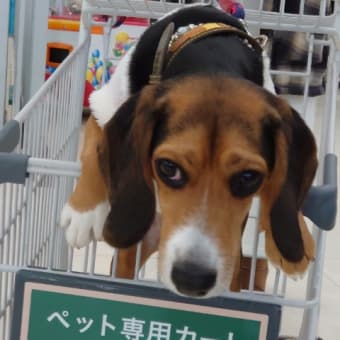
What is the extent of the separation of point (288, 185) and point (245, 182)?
0.05 m

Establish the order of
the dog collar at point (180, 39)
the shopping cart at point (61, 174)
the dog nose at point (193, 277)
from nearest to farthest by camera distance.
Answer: the dog nose at point (193, 277) < the shopping cart at point (61, 174) < the dog collar at point (180, 39)

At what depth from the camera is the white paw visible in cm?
90

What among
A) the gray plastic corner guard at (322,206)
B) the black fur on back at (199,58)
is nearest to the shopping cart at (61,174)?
the gray plastic corner guard at (322,206)

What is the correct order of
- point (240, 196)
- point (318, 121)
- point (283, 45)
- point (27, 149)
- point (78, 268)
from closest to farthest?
point (240, 196) → point (27, 149) → point (78, 268) → point (283, 45) → point (318, 121)

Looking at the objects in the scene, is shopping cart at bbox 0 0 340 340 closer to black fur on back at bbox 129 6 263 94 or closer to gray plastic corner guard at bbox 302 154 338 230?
gray plastic corner guard at bbox 302 154 338 230

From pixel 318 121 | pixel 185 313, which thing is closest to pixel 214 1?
pixel 185 313

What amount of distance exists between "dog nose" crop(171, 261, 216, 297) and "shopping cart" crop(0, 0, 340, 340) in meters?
0.10

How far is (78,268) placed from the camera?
68.1 inches

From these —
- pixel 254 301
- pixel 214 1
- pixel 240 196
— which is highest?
pixel 214 1

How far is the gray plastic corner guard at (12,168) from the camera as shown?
2.71ft

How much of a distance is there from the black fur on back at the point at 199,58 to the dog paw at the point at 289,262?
28cm

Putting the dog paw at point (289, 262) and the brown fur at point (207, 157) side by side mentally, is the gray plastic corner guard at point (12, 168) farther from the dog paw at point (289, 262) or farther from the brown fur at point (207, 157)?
the dog paw at point (289, 262)

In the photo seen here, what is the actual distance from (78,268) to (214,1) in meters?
0.66

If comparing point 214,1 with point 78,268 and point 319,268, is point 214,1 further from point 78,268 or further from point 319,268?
point 319,268
